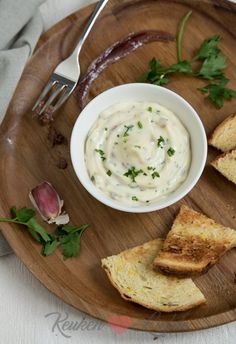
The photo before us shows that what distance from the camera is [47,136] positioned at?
4.11 metres

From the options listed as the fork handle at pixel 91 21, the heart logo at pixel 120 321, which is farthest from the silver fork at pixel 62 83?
the heart logo at pixel 120 321

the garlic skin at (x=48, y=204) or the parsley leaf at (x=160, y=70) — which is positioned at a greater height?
the parsley leaf at (x=160, y=70)

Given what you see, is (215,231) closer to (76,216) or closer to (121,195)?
(121,195)

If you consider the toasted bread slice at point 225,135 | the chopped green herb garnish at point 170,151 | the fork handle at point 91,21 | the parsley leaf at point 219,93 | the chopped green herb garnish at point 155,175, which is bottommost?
the toasted bread slice at point 225,135

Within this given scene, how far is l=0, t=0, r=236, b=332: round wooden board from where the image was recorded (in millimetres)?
3564

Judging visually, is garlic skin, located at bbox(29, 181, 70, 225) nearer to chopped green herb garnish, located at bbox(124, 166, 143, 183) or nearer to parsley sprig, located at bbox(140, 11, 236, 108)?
chopped green herb garnish, located at bbox(124, 166, 143, 183)

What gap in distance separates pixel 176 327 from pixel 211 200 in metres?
0.95

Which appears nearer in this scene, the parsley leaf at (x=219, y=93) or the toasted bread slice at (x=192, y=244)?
the toasted bread slice at (x=192, y=244)

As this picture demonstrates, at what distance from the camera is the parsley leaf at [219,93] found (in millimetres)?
4055

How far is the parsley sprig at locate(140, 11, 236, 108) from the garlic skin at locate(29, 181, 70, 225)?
111cm

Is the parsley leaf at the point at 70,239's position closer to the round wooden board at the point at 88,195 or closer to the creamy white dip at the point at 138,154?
the round wooden board at the point at 88,195

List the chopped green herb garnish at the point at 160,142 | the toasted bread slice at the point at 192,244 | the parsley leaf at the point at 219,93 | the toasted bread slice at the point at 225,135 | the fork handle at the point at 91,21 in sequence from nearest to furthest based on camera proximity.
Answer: the toasted bread slice at the point at 192,244 < the chopped green herb garnish at the point at 160,142 < the toasted bread slice at the point at 225,135 < the parsley leaf at the point at 219,93 < the fork handle at the point at 91,21

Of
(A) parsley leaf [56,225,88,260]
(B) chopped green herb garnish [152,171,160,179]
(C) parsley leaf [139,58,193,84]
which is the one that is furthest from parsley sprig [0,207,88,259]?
(C) parsley leaf [139,58,193,84]

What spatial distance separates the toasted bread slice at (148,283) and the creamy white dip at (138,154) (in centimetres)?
36
